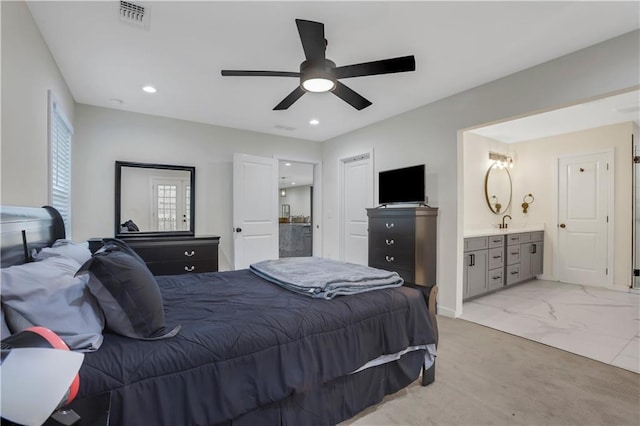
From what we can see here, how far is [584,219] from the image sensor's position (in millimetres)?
4980

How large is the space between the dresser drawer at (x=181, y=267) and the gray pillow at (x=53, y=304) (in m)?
2.54

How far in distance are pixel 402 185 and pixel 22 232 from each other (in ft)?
11.9

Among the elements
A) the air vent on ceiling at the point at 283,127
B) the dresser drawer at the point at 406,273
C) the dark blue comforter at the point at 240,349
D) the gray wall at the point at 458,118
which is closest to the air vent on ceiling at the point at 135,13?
the dark blue comforter at the point at 240,349

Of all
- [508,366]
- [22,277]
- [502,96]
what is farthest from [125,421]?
[502,96]

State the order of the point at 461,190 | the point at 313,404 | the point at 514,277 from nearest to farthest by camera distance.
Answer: the point at 313,404
the point at 461,190
the point at 514,277

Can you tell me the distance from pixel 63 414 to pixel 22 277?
62cm

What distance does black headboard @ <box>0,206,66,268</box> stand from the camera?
1.39m

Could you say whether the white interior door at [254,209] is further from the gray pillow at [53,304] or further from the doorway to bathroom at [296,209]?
the gray pillow at [53,304]

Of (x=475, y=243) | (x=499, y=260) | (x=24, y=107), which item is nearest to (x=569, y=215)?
(x=499, y=260)

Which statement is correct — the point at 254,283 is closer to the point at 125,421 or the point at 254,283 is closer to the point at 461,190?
the point at 125,421

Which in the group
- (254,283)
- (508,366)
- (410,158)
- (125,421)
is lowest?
(508,366)

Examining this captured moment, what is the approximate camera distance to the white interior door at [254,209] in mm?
4477

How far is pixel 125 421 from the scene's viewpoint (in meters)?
1.01

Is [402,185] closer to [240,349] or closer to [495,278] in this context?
[495,278]
